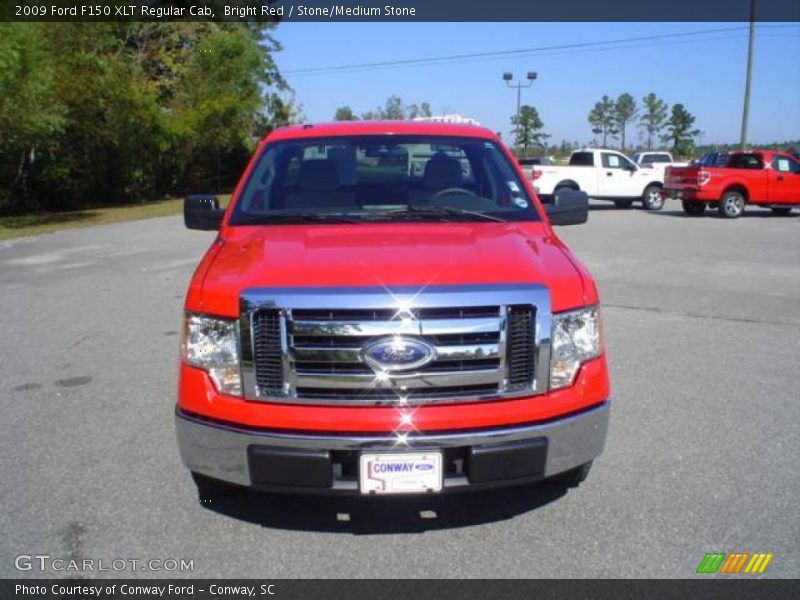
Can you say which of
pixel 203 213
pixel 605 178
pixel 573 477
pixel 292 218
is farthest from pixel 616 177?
pixel 573 477

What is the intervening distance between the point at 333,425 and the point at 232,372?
51 centimetres

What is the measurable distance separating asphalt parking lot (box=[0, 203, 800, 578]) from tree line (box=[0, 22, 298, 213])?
11053 mm

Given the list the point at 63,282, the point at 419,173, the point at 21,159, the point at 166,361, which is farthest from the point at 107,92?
the point at 419,173

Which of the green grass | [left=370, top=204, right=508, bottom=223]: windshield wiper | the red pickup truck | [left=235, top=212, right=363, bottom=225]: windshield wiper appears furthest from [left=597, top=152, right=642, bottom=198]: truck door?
[left=235, top=212, right=363, bottom=225]: windshield wiper

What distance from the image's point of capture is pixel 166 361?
19.6 feet

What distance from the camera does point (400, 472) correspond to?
2848 millimetres

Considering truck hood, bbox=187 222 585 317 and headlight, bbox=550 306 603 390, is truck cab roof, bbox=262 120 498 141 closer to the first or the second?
truck hood, bbox=187 222 585 317

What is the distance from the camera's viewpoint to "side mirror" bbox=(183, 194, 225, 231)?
4480mm

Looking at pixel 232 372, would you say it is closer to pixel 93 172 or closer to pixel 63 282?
pixel 63 282

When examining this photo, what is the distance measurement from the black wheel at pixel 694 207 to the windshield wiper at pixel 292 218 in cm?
1866

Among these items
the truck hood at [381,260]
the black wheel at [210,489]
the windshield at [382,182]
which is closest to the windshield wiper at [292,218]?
the windshield at [382,182]

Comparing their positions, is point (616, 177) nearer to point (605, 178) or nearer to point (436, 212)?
point (605, 178)

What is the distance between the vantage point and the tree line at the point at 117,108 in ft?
54.5

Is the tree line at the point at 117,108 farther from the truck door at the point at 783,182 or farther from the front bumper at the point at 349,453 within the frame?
the truck door at the point at 783,182
